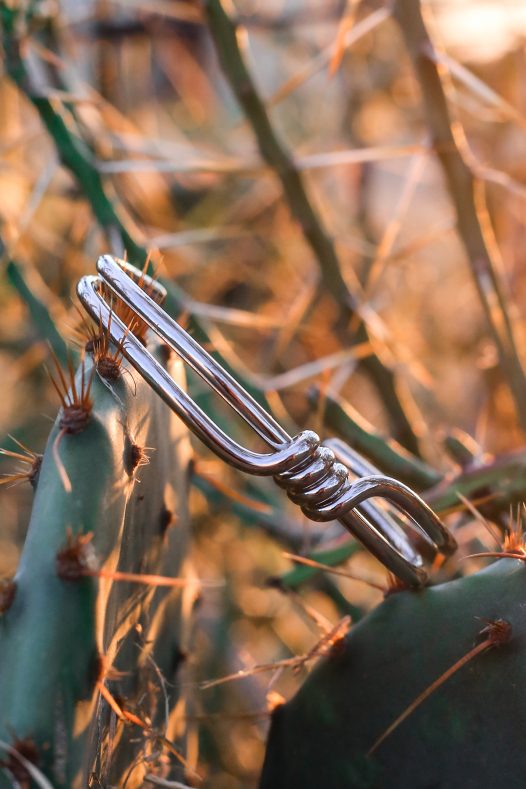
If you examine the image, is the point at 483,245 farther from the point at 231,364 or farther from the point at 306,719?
the point at 306,719

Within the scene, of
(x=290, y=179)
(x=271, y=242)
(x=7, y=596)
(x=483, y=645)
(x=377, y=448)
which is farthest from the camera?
(x=271, y=242)

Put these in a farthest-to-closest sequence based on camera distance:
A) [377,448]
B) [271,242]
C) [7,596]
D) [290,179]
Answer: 1. [271,242]
2. [290,179]
3. [377,448]
4. [7,596]

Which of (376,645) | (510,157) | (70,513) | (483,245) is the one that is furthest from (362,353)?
(510,157)

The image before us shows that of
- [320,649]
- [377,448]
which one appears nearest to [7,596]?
[320,649]

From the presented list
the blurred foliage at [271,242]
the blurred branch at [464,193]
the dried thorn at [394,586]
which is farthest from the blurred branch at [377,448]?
the dried thorn at [394,586]

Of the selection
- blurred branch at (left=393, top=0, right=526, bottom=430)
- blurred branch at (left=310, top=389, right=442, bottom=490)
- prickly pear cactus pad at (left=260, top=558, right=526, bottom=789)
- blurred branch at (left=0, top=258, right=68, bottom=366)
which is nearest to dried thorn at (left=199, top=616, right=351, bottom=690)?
prickly pear cactus pad at (left=260, top=558, right=526, bottom=789)

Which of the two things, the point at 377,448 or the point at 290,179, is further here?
the point at 290,179

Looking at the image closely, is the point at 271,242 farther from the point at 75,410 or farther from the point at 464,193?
the point at 75,410

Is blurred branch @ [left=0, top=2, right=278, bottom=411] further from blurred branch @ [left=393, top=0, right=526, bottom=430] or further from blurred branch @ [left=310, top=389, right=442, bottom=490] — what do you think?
blurred branch @ [left=393, top=0, right=526, bottom=430]
